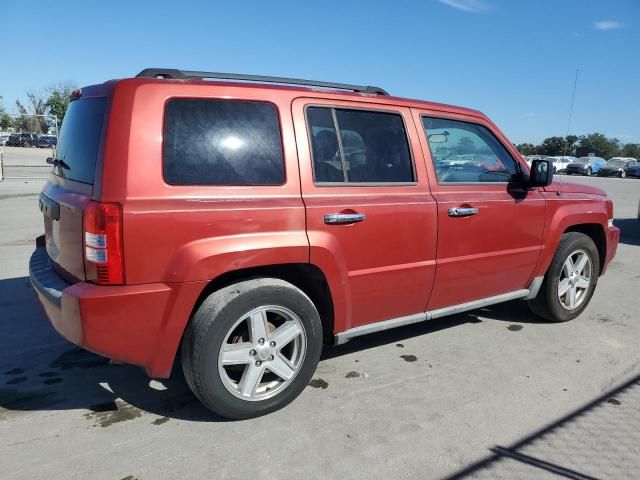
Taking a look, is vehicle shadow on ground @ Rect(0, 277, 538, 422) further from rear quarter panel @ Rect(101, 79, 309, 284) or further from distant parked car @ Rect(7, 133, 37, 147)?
distant parked car @ Rect(7, 133, 37, 147)

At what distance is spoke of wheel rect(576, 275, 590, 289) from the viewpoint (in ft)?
15.8

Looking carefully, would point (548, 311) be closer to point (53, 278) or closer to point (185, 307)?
point (185, 307)

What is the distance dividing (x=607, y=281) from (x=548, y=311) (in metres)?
2.29

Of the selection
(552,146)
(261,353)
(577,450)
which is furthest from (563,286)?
(552,146)

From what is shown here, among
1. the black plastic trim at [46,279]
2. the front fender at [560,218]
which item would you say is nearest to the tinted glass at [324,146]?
the black plastic trim at [46,279]

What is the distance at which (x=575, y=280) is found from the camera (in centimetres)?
480

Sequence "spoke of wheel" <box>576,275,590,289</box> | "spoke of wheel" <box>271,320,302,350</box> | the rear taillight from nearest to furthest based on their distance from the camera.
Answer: the rear taillight, "spoke of wheel" <box>271,320,302,350</box>, "spoke of wheel" <box>576,275,590,289</box>

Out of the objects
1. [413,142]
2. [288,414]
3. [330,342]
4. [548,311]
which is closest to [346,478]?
[288,414]

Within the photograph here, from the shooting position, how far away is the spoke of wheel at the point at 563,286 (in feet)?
15.4

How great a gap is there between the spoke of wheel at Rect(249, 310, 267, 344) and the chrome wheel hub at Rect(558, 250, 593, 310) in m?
2.98

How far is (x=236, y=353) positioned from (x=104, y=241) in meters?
0.93

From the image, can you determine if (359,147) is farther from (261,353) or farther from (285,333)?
(261,353)

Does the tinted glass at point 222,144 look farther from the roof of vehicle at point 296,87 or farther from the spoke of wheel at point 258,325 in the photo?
the spoke of wheel at point 258,325

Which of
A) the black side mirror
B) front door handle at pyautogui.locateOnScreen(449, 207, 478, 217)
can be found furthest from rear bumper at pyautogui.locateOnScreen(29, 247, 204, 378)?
the black side mirror
